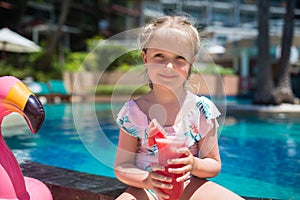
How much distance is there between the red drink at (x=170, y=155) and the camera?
4.70 feet

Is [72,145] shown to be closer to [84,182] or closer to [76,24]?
[84,182]

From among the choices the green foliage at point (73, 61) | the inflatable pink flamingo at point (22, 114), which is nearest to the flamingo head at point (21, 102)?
the inflatable pink flamingo at point (22, 114)

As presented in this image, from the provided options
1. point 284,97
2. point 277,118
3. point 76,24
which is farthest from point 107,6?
point 277,118

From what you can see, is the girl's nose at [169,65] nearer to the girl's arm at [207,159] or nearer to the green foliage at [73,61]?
the girl's arm at [207,159]

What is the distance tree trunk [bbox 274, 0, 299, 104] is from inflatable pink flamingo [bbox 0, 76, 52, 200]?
11734mm

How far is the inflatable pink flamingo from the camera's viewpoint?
156cm

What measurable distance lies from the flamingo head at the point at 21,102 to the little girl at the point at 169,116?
1.16 feet

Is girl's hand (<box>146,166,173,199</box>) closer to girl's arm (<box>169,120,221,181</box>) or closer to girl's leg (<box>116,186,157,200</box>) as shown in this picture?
girl's arm (<box>169,120,221,181</box>)

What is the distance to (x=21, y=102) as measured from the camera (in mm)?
1588

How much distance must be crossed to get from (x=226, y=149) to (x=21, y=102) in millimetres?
4529

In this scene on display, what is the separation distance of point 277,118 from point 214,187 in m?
8.85

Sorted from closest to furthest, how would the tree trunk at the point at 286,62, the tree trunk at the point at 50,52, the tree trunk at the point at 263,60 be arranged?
1. the tree trunk at the point at 263,60
2. the tree trunk at the point at 286,62
3. the tree trunk at the point at 50,52

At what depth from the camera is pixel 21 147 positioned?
543 centimetres

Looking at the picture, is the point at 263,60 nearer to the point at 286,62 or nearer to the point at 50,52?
the point at 286,62
